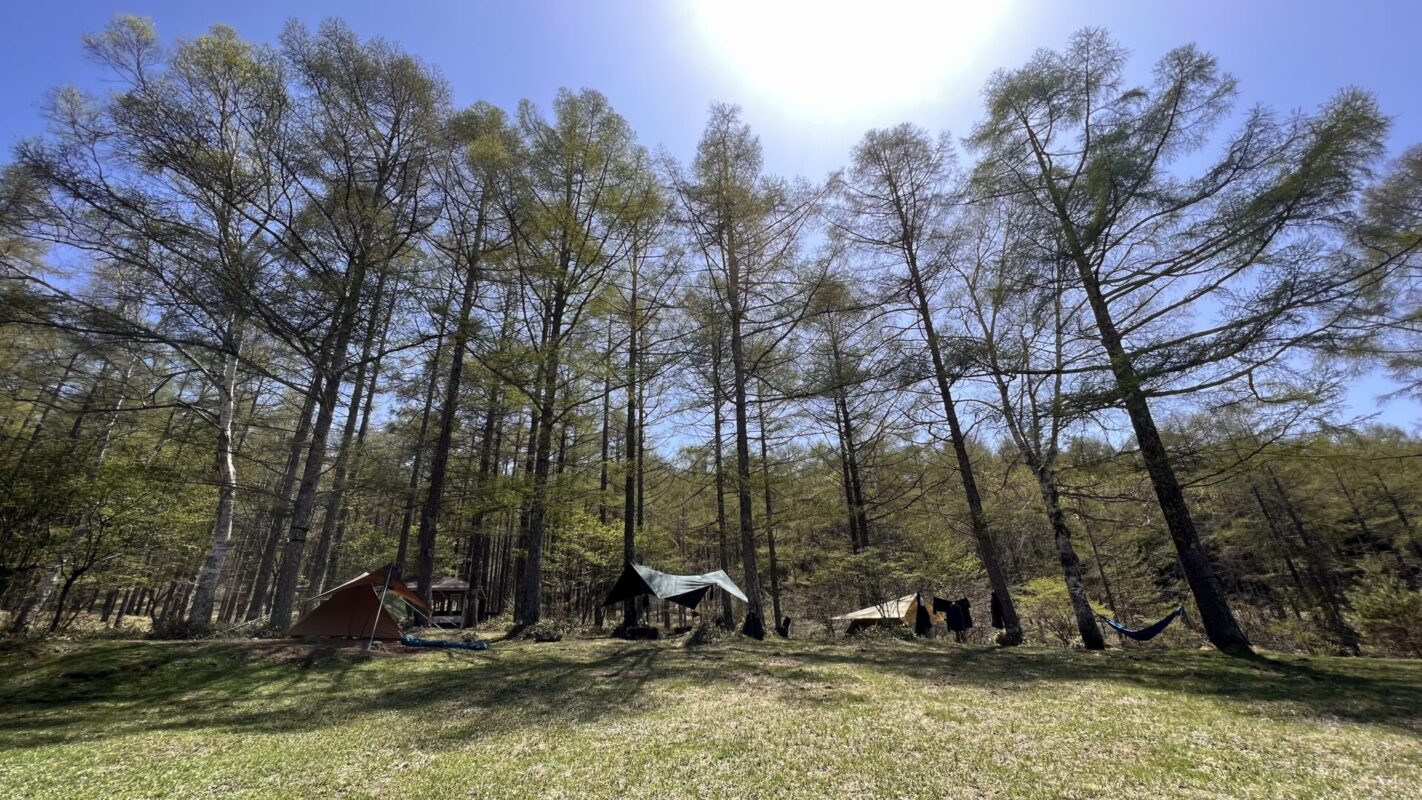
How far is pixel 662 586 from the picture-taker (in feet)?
35.2

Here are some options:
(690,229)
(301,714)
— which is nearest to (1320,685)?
(301,714)

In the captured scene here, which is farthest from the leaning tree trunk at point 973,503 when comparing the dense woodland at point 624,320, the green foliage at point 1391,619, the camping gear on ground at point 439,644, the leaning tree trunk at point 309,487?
the leaning tree trunk at point 309,487

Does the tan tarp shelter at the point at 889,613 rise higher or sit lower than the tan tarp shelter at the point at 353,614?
lower

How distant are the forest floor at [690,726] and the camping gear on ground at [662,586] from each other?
3496 millimetres

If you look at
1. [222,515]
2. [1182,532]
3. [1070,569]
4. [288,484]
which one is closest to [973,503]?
[1070,569]

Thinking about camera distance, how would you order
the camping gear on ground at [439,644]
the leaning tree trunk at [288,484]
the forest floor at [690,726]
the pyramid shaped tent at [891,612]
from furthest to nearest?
the pyramid shaped tent at [891,612] < the leaning tree trunk at [288,484] < the camping gear on ground at [439,644] < the forest floor at [690,726]

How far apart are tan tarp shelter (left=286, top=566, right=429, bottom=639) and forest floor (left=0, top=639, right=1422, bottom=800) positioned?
4.19ft

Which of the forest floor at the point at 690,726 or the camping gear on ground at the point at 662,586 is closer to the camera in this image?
the forest floor at the point at 690,726

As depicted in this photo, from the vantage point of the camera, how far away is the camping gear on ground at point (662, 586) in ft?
34.6

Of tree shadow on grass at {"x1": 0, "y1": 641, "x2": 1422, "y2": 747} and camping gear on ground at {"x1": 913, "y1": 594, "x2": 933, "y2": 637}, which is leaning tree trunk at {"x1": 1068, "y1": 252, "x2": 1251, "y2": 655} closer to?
tree shadow on grass at {"x1": 0, "y1": 641, "x2": 1422, "y2": 747}

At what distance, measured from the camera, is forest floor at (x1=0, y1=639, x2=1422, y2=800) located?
10.1ft

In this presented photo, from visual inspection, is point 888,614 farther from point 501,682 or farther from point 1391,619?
point 501,682

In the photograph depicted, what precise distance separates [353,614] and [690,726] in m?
7.33

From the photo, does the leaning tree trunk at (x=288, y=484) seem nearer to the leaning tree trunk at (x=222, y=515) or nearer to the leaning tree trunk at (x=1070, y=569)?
the leaning tree trunk at (x=222, y=515)
